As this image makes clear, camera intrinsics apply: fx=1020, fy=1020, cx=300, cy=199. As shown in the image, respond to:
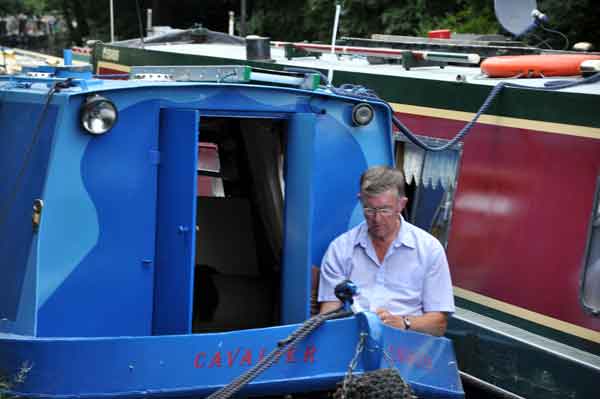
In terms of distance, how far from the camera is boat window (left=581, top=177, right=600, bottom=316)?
17.6ft

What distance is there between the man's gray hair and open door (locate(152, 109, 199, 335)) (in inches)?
28.7

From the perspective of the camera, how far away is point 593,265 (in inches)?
212

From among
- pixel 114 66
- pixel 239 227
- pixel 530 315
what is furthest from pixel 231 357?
pixel 114 66

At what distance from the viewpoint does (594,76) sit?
228 inches

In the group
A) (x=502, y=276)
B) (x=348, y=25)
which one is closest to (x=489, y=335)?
(x=502, y=276)

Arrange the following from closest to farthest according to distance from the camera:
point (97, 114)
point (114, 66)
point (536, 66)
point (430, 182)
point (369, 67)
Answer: point (97, 114) → point (536, 66) → point (430, 182) → point (369, 67) → point (114, 66)

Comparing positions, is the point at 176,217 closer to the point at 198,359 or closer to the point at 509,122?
the point at 198,359

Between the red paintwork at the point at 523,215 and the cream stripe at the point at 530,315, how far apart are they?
0.03 meters

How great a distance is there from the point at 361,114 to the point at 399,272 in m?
0.98

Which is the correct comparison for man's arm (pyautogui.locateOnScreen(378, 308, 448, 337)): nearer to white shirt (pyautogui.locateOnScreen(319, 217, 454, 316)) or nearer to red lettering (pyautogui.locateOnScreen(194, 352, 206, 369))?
white shirt (pyautogui.locateOnScreen(319, 217, 454, 316))

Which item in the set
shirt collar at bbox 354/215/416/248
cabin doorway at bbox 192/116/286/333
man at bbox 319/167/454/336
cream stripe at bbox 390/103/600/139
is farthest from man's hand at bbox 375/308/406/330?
cream stripe at bbox 390/103/600/139

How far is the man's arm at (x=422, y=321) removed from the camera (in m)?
4.36

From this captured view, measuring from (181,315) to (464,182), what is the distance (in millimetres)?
2555

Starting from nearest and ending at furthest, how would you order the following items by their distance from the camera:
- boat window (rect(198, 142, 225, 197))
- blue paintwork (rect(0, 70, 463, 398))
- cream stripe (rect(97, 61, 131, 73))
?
blue paintwork (rect(0, 70, 463, 398))
boat window (rect(198, 142, 225, 197))
cream stripe (rect(97, 61, 131, 73))
